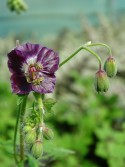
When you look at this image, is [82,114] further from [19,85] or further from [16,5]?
[19,85]

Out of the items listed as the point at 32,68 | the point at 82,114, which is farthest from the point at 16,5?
the point at 82,114

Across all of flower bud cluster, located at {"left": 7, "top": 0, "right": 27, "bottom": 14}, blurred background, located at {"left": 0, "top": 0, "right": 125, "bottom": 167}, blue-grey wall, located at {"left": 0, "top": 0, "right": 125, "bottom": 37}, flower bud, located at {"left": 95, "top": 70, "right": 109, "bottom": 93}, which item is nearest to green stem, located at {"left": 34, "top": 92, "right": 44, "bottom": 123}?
flower bud, located at {"left": 95, "top": 70, "right": 109, "bottom": 93}

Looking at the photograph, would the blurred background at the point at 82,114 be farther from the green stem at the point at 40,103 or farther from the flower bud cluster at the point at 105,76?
the flower bud cluster at the point at 105,76

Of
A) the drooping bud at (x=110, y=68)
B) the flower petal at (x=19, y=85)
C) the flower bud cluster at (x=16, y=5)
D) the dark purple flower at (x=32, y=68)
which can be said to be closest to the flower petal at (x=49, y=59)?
the dark purple flower at (x=32, y=68)

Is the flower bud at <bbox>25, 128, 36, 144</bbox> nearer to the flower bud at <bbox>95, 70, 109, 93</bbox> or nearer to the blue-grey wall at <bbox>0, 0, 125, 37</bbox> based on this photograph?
the flower bud at <bbox>95, 70, 109, 93</bbox>

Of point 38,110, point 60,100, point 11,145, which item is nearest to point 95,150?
point 60,100

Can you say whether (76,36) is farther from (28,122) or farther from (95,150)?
(28,122)
